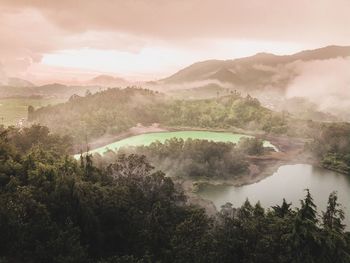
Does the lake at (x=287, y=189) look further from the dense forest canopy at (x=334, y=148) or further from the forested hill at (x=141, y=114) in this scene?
the forested hill at (x=141, y=114)

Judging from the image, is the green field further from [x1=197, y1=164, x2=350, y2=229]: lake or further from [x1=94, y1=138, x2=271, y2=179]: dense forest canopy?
[x1=197, y1=164, x2=350, y2=229]: lake

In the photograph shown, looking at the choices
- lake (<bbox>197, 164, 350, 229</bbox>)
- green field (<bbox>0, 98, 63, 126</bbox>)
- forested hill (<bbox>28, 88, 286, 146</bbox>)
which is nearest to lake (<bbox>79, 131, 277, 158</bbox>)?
forested hill (<bbox>28, 88, 286, 146</bbox>)

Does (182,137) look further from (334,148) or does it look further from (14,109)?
(14,109)

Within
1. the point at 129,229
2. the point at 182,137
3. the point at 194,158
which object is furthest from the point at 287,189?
the point at 182,137

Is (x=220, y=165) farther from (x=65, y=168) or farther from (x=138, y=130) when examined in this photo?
(x=138, y=130)

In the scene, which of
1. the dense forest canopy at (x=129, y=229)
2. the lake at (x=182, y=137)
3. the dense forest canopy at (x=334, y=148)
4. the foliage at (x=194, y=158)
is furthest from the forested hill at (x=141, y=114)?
the dense forest canopy at (x=129, y=229)

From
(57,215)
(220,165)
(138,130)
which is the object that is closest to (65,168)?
(57,215)
